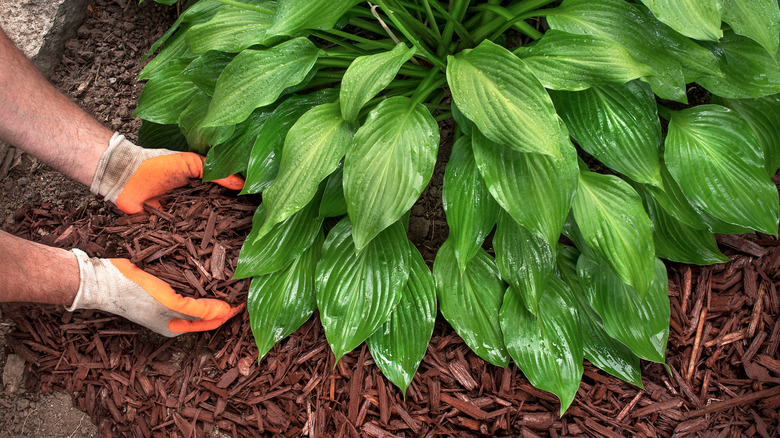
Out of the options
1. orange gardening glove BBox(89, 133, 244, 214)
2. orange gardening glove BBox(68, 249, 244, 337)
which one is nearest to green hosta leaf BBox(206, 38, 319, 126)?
orange gardening glove BBox(89, 133, 244, 214)

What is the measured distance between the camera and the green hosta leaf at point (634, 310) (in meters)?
1.42

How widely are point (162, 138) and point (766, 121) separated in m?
2.07

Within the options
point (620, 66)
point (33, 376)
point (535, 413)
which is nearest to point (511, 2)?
point (620, 66)

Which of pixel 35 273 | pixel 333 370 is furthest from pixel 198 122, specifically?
pixel 333 370

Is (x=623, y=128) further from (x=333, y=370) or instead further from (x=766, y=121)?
(x=333, y=370)

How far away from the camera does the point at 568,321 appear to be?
146 centimetres

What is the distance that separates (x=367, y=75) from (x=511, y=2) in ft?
2.35

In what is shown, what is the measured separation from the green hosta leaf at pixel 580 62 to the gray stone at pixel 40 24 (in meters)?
2.00

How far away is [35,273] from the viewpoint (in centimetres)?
147

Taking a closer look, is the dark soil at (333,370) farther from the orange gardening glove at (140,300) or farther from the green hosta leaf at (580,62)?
the green hosta leaf at (580,62)

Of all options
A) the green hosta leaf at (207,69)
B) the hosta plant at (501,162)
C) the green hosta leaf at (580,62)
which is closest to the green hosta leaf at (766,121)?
the hosta plant at (501,162)

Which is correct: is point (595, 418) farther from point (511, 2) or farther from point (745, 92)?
point (511, 2)

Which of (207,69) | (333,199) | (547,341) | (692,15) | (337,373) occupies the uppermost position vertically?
(692,15)

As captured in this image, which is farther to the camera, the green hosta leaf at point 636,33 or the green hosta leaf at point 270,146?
the green hosta leaf at point 270,146
